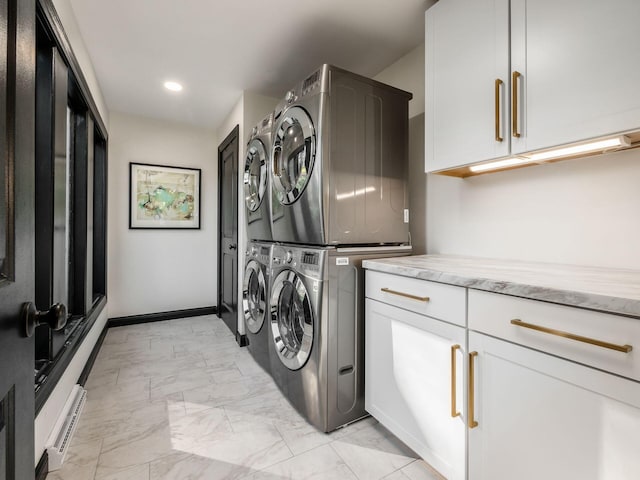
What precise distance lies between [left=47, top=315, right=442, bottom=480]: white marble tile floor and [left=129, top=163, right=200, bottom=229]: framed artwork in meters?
1.76

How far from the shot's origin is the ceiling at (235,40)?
6.06 ft

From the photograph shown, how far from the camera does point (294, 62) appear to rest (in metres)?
2.46

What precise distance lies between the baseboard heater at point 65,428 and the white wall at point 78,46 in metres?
2.14

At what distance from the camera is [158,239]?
149 inches

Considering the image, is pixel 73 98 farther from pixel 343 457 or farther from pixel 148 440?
pixel 343 457

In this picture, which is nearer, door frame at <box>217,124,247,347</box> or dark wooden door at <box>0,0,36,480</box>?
dark wooden door at <box>0,0,36,480</box>

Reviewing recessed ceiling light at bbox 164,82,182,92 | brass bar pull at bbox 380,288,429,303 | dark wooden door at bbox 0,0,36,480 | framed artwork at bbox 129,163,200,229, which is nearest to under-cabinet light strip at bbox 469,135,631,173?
brass bar pull at bbox 380,288,429,303

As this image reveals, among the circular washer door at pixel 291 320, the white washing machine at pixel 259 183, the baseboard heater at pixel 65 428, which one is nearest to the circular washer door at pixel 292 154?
the white washing machine at pixel 259 183

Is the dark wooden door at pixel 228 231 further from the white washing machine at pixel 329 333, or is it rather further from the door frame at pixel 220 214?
the white washing machine at pixel 329 333

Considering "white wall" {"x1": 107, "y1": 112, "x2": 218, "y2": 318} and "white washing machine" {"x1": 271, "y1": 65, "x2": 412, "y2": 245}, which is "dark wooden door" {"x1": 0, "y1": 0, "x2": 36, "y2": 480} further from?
"white wall" {"x1": 107, "y1": 112, "x2": 218, "y2": 318}

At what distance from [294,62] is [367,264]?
181 cm

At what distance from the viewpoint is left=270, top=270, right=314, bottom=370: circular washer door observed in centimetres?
176

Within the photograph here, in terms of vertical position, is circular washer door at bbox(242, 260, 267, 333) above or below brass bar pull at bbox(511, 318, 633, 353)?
below

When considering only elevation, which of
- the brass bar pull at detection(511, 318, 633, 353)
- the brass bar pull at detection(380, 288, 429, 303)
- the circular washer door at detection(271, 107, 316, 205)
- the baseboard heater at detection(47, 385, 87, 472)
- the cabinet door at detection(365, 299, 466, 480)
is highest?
the circular washer door at detection(271, 107, 316, 205)
